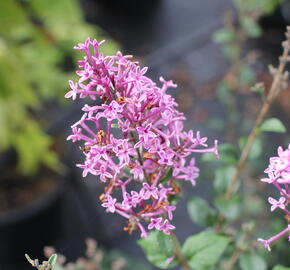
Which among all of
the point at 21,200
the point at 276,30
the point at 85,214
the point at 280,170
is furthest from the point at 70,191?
the point at 280,170

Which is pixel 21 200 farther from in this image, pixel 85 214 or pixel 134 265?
pixel 134 265

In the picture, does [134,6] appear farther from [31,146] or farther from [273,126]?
[273,126]

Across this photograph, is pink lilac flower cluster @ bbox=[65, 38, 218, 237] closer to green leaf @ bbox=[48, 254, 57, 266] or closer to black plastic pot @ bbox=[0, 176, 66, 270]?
green leaf @ bbox=[48, 254, 57, 266]

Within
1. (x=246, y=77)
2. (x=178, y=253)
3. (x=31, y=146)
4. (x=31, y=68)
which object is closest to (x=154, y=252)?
(x=178, y=253)

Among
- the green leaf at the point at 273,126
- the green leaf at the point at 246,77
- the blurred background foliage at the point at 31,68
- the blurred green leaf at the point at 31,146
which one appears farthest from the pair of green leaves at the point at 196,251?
the blurred green leaf at the point at 31,146

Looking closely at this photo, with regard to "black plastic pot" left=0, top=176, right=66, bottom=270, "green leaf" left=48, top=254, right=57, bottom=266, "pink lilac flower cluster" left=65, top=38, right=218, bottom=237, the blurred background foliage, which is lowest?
"green leaf" left=48, top=254, right=57, bottom=266

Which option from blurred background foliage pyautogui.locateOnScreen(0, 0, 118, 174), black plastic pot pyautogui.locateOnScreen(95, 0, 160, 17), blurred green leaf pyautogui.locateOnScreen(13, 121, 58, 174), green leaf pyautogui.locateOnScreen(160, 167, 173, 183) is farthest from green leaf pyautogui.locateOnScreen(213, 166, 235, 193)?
black plastic pot pyautogui.locateOnScreen(95, 0, 160, 17)

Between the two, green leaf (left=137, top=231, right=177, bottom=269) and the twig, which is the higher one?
the twig
